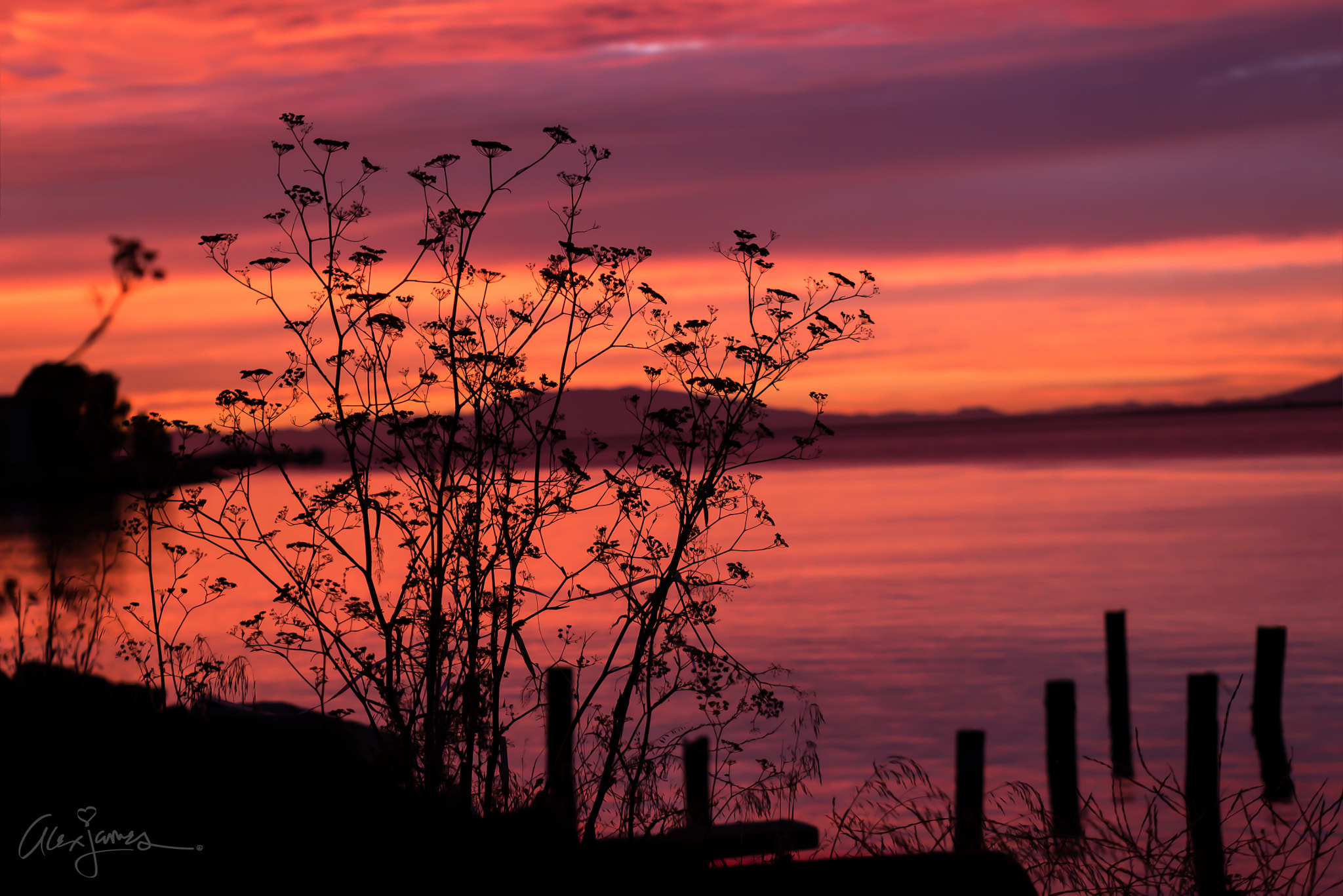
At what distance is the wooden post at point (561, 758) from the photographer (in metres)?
6.82

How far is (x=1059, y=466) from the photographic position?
420 feet

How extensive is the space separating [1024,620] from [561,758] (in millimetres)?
27340

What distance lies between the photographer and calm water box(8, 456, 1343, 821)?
20844 millimetres

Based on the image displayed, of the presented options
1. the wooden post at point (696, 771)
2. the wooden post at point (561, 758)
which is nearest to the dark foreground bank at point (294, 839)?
the wooden post at point (561, 758)

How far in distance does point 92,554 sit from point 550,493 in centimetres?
5284

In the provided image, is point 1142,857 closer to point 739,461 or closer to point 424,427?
point 739,461
